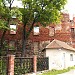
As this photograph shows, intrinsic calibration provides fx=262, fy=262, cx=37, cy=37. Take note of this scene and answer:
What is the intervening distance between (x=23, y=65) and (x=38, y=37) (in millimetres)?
23384

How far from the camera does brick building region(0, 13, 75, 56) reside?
157ft

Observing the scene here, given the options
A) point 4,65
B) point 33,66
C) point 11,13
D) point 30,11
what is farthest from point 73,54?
point 4,65

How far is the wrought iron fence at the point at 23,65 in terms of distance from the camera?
23875 millimetres

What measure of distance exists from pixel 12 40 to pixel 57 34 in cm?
848

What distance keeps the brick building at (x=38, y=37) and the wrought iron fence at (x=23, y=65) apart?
65.8 feet

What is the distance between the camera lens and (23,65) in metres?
25.6

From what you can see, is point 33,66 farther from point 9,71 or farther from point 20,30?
point 20,30

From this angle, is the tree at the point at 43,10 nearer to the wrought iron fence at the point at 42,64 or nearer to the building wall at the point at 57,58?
the building wall at the point at 57,58

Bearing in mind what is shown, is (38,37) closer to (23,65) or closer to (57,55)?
(57,55)

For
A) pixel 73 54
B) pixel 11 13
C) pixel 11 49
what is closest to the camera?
pixel 11 13

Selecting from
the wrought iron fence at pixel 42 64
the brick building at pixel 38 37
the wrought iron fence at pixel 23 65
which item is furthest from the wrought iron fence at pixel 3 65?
the brick building at pixel 38 37

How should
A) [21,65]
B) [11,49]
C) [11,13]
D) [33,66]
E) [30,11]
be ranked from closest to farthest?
[21,65], [33,66], [11,13], [30,11], [11,49]

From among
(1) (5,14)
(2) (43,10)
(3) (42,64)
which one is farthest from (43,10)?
(3) (42,64)

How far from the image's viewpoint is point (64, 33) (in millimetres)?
49562
